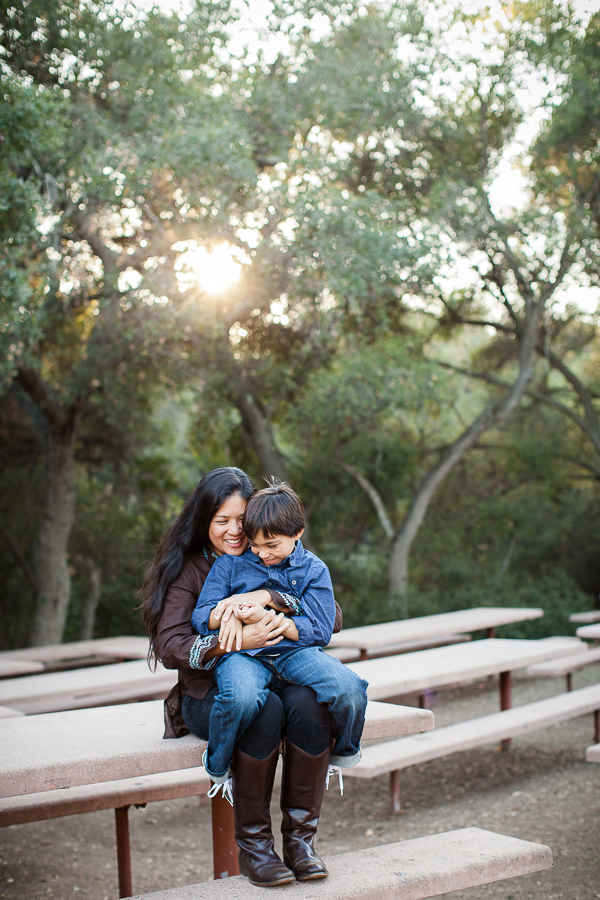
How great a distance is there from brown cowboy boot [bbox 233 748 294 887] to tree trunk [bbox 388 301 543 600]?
888 centimetres

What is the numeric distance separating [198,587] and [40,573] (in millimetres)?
7584

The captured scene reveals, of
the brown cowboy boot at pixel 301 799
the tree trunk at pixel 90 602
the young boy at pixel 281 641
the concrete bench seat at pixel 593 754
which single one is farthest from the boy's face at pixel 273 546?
the tree trunk at pixel 90 602

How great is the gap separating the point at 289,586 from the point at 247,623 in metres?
0.21

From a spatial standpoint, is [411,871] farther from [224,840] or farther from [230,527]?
[230,527]

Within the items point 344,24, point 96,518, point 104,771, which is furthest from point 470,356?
point 104,771

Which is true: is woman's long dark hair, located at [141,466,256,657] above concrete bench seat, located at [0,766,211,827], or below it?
above

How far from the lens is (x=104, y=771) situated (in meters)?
2.02

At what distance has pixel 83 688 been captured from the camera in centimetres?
415

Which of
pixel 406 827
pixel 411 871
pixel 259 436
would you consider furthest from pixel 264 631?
pixel 259 436

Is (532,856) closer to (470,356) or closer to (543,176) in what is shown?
(543,176)

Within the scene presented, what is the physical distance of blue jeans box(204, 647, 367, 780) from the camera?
2086mm

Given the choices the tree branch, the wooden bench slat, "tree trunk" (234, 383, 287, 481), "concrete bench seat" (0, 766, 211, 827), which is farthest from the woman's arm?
the tree branch

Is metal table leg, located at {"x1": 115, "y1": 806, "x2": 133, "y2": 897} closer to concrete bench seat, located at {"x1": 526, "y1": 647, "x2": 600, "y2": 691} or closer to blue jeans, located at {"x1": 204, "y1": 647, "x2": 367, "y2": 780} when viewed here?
blue jeans, located at {"x1": 204, "y1": 647, "x2": 367, "y2": 780}

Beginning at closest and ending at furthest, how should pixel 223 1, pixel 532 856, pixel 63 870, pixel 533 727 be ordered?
pixel 532 856, pixel 63 870, pixel 533 727, pixel 223 1
